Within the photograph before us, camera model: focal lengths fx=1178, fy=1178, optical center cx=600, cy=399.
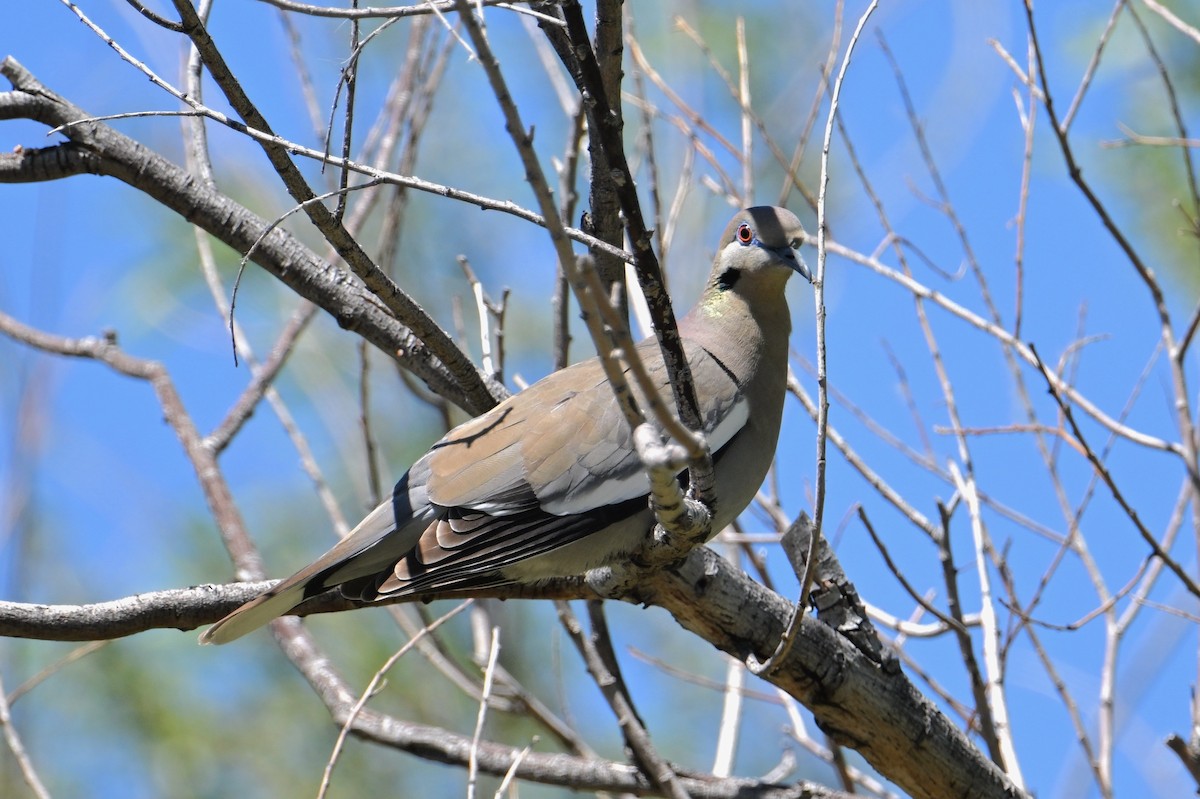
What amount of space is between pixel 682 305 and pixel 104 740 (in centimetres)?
408

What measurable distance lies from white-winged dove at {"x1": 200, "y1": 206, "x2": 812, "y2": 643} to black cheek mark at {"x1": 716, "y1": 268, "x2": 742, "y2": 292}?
0.18m

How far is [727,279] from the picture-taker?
11.7 ft

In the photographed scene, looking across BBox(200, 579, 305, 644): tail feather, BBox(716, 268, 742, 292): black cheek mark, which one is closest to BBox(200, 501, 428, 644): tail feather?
BBox(200, 579, 305, 644): tail feather

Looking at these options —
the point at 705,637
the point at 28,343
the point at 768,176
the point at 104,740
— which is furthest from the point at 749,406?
the point at 104,740

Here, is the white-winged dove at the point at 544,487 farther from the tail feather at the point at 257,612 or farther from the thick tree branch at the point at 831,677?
the thick tree branch at the point at 831,677

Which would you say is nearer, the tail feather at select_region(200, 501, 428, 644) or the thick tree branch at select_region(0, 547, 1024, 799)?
the tail feather at select_region(200, 501, 428, 644)

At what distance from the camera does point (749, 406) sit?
3.22 meters

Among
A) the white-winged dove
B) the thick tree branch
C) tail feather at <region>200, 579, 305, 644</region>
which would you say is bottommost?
the thick tree branch

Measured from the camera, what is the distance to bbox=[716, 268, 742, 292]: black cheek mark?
11.6ft

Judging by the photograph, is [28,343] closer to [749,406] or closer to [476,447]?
[476,447]

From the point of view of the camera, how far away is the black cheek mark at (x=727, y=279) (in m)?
3.54

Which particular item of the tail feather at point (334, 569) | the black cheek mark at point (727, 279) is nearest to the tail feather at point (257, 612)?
the tail feather at point (334, 569)

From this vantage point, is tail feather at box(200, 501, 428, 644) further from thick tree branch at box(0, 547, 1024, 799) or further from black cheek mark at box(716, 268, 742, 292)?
black cheek mark at box(716, 268, 742, 292)

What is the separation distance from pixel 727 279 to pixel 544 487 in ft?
3.24
